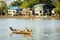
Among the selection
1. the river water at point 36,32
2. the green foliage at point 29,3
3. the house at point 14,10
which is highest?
the green foliage at point 29,3

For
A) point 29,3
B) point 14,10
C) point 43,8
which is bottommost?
point 14,10

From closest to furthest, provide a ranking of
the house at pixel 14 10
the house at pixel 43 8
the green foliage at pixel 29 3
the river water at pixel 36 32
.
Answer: the river water at pixel 36 32
the house at pixel 43 8
the green foliage at pixel 29 3
the house at pixel 14 10

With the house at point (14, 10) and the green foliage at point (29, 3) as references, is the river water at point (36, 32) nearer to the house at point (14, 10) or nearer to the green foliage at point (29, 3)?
the green foliage at point (29, 3)

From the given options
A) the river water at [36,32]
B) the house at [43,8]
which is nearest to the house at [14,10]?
the house at [43,8]

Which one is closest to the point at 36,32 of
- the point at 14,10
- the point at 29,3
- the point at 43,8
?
the point at 43,8

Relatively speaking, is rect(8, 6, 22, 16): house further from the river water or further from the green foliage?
the river water

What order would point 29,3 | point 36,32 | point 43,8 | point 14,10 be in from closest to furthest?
point 36,32, point 43,8, point 29,3, point 14,10

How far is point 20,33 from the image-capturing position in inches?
1380

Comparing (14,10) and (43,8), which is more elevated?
(43,8)

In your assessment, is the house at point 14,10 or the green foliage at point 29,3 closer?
the green foliage at point 29,3

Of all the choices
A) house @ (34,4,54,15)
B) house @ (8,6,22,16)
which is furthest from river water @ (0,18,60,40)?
house @ (8,6,22,16)

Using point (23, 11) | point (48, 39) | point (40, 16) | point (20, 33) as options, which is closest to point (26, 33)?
point (20, 33)

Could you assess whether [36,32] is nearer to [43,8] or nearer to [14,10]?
[43,8]

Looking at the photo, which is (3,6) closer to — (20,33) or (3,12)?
(3,12)
